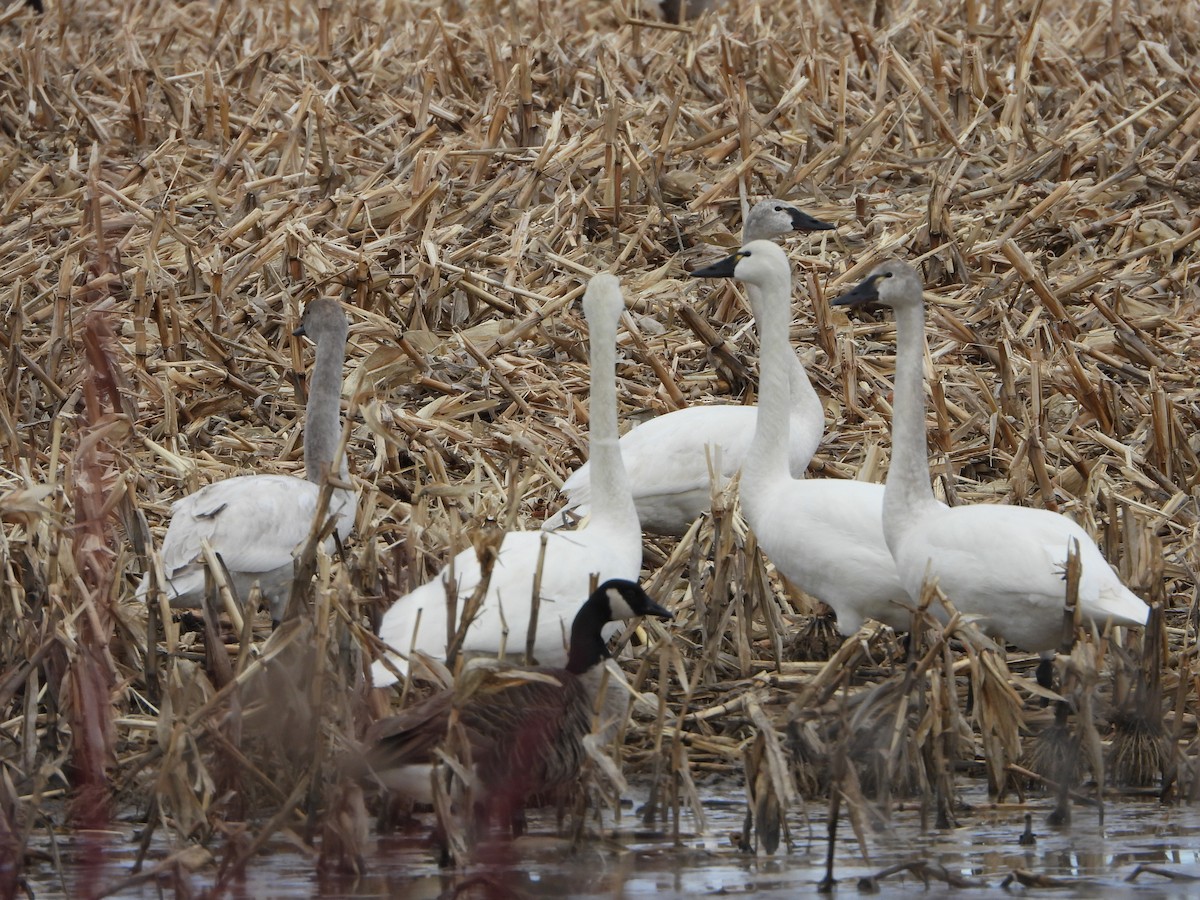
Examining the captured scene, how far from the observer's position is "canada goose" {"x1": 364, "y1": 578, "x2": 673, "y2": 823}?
452 centimetres

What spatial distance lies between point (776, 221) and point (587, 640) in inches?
157

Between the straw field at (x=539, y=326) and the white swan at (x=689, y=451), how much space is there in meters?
0.19

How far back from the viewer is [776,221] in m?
8.60

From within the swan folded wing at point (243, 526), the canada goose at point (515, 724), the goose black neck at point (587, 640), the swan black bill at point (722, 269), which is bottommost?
the canada goose at point (515, 724)

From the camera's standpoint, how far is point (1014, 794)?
5148 millimetres

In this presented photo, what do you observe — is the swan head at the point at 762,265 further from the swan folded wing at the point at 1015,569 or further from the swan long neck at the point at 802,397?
the swan folded wing at the point at 1015,569

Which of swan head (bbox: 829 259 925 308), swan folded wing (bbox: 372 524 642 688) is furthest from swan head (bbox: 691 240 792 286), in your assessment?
swan folded wing (bbox: 372 524 642 688)

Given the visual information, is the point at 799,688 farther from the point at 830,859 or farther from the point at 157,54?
the point at 157,54

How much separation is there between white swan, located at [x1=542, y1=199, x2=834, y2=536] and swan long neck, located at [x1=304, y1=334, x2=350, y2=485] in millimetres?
872

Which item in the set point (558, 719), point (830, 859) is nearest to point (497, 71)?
point (558, 719)

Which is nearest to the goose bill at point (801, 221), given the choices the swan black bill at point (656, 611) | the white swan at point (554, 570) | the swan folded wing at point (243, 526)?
the white swan at point (554, 570)

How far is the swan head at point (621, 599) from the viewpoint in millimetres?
5062

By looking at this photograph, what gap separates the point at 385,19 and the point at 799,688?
28.0ft

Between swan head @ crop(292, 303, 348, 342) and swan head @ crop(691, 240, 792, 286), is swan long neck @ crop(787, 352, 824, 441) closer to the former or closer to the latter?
swan head @ crop(691, 240, 792, 286)
